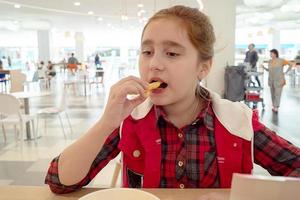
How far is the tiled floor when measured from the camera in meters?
3.17

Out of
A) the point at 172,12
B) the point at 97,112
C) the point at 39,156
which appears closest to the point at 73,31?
the point at 97,112

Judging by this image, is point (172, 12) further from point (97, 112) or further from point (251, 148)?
point (97, 112)

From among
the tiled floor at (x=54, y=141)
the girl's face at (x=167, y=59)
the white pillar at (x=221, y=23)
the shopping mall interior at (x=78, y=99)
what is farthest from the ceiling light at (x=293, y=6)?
the girl's face at (x=167, y=59)

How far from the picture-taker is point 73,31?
2266cm

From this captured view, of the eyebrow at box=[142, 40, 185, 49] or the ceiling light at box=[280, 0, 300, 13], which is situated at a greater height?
the ceiling light at box=[280, 0, 300, 13]

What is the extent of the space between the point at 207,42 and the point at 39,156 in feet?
10.6

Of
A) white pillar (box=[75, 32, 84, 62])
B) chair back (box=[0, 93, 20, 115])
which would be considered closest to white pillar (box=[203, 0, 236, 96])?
chair back (box=[0, 93, 20, 115])

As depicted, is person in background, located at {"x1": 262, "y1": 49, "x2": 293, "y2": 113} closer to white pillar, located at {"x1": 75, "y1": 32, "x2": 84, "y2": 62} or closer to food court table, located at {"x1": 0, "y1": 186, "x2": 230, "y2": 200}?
food court table, located at {"x1": 0, "y1": 186, "x2": 230, "y2": 200}

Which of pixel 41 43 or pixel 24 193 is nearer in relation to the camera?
pixel 24 193

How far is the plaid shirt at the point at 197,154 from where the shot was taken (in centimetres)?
105

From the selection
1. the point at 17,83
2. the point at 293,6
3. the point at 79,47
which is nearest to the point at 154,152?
the point at 17,83

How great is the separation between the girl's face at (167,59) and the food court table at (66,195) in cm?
30

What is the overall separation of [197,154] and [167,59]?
0.34 m

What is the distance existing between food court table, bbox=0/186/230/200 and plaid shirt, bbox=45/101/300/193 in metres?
0.11
